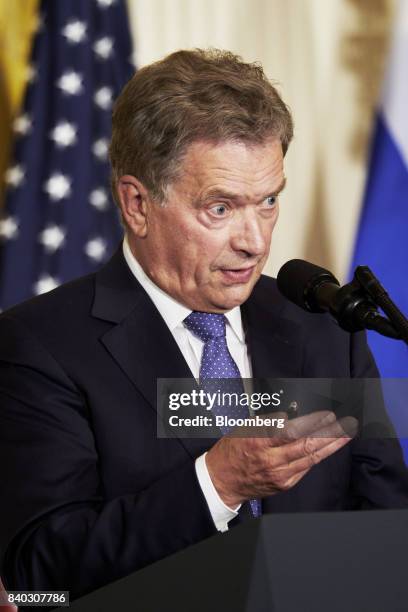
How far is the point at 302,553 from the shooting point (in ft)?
3.40

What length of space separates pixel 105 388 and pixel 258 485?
1.72 feet

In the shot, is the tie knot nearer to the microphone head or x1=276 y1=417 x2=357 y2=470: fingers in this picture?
the microphone head

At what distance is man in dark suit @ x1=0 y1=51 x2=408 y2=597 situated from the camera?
5.13 feet

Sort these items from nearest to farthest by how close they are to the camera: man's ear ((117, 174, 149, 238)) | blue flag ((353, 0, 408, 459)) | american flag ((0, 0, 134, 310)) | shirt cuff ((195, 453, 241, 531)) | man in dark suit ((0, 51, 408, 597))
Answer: shirt cuff ((195, 453, 241, 531))
man in dark suit ((0, 51, 408, 597))
man's ear ((117, 174, 149, 238))
american flag ((0, 0, 134, 310))
blue flag ((353, 0, 408, 459))

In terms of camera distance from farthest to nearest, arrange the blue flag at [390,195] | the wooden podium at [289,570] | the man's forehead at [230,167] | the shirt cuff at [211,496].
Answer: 1. the blue flag at [390,195]
2. the man's forehead at [230,167]
3. the shirt cuff at [211,496]
4. the wooden podium at [289,570]

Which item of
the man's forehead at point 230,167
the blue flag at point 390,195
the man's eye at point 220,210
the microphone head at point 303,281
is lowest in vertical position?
the microphone head at point 303,281

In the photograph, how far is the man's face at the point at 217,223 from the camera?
1.75m

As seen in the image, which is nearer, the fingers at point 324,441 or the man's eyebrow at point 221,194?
the fingers at point 324,441

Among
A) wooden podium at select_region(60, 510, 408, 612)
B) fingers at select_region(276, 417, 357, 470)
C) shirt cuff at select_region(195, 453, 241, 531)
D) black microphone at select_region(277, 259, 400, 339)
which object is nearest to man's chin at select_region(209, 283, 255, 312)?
black microphone at select_region(277, 259, 400, 339)

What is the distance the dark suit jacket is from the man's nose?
24 cm

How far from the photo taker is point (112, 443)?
174 cm

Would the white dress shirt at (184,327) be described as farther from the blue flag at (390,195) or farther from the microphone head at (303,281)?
the blue flag at (390,195)

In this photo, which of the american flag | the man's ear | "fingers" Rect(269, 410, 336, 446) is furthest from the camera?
the american flag

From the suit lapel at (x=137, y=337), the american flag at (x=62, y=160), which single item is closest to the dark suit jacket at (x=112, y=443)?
the suit lapel at (x=137, y=337)
